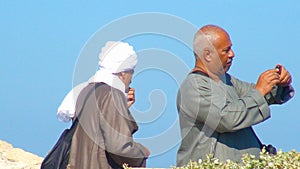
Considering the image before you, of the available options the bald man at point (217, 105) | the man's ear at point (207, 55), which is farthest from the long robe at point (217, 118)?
the man's ear at point (207, 55)

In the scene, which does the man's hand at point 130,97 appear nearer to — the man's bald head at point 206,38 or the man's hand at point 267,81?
the man's bald head at point 206,38

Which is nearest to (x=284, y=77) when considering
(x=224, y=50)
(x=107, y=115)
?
(x=224, y=50)

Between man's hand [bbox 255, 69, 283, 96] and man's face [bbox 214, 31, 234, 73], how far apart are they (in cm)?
27

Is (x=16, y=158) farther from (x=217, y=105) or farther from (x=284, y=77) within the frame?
(x=284, y=77)

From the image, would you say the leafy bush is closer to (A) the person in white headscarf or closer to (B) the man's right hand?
(B) the man's right hand

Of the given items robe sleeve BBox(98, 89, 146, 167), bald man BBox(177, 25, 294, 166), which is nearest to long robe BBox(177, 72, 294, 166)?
bald man BBox(177, 25, 294, 166)

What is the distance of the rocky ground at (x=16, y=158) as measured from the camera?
986 cm

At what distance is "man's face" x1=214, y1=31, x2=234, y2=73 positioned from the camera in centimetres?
589

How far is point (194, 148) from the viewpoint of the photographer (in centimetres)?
596

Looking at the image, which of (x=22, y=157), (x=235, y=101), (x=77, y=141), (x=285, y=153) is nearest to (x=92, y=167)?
(x=77, y=141)

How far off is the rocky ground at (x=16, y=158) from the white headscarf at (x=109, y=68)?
300 cm

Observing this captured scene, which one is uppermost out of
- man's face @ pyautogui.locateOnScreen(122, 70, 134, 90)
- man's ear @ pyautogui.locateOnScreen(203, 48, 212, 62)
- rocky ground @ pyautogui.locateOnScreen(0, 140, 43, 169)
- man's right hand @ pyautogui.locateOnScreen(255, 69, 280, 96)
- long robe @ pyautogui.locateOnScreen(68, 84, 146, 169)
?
man's ear @ pyautogui.locateOnScreen(203, 48, 212, 62)

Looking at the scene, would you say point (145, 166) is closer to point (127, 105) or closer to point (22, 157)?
point (127, 105)

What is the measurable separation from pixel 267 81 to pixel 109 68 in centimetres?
140
